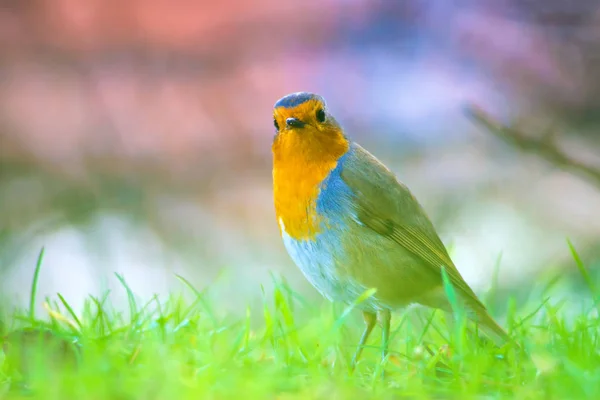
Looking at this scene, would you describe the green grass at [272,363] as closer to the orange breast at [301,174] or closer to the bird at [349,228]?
the bird at [349,228]

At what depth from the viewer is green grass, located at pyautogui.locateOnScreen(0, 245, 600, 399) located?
2.04 m

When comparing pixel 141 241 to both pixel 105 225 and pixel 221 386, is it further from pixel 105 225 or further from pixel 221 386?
pixel 221 386

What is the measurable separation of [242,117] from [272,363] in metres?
3.67

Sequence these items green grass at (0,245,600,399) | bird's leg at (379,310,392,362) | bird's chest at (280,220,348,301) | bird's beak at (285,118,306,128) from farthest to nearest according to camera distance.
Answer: bird's beak at (285,118,306,128), bird's chest at (280,220,348,301), bird's leg at (379,310,392,362), green grass at (0,245,600,399)

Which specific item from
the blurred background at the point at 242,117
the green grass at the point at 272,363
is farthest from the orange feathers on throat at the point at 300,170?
the blurred background at the point at 242,117

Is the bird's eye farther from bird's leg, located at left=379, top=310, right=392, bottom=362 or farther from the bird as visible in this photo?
bird's leg, located at left=379, top=310, right=392, bottom=362

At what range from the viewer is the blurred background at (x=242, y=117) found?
5594 mm

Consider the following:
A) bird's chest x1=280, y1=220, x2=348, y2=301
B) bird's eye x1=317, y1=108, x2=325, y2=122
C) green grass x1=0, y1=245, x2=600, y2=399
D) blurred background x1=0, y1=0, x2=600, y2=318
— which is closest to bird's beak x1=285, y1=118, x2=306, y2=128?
bird's eye x1=317, y1=108, x2=325, y2=122

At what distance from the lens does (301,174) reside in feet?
10.2

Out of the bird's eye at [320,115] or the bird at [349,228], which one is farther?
the bird's eye at [320,115]

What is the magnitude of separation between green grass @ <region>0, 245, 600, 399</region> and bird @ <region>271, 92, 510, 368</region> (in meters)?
0.14

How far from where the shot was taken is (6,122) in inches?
234

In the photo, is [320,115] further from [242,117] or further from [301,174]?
[242,117]

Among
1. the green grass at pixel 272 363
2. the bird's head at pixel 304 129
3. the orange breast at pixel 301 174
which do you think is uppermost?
the bird's head at pixel 304 129
